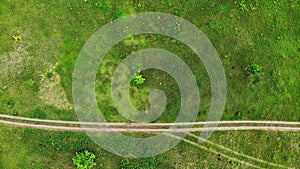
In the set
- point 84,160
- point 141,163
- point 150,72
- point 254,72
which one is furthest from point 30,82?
point 254,72

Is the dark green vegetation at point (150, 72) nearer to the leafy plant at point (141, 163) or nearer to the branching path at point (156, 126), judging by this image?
the leafy plant at point (141, 163)

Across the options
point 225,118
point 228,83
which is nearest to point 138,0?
point 228,83

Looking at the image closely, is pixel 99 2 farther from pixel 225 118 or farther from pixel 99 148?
pixel 225 118

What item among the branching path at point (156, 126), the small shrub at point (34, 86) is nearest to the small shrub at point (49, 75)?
the small shrub at point (34, 86)

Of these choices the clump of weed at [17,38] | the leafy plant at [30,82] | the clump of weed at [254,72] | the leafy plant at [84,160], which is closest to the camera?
the leafy plant at [84,160]

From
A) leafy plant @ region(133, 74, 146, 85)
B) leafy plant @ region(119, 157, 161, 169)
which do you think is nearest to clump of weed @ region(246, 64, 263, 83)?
leafy plant @ region(133, 74, 146, 85)

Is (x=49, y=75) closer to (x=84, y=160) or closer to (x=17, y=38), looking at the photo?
(x=17, y=38)
